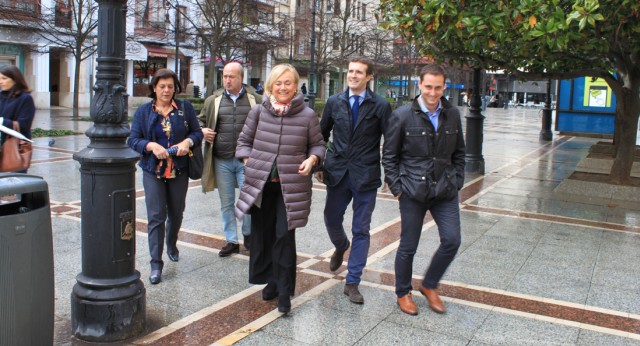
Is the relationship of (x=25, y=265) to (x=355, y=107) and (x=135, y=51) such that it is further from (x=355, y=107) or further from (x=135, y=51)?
(x=135, y=51)

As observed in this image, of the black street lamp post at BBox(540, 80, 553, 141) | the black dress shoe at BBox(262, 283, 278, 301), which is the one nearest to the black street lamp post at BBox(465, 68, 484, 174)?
the black dress shoe at BBox(262, 283, 278, 301)

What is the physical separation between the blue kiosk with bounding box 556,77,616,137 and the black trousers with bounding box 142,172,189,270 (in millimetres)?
19755

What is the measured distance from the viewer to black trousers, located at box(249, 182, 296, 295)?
460 centimetres

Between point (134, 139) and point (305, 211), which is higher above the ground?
point (134, 139)

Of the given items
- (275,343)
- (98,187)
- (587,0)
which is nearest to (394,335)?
(275,343)

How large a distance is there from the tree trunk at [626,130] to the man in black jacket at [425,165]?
6.71 m

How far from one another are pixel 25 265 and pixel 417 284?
10.5 ft

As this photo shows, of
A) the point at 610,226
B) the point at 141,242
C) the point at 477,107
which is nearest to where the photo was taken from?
the point at 141,242

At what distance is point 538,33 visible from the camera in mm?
7184

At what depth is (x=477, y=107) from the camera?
13.2 meters

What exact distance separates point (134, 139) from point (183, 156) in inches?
16.7

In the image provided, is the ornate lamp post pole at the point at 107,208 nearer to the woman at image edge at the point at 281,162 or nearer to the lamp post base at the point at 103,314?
the lamp post base at the point at 103,314

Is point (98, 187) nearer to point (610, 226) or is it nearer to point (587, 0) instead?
point (587, 0)

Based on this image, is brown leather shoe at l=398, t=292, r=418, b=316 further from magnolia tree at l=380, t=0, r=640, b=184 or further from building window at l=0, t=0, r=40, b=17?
building window at l=0, t=0, r=40, b=17
